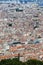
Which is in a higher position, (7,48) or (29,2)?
(7,48)

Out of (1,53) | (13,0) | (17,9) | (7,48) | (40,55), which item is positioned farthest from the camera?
(13,0)

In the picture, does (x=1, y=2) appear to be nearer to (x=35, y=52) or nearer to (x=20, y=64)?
(x=35, y=52)

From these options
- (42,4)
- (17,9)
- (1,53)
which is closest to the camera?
(1,53)

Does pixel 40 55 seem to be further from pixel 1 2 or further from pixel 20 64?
pixel 1 2

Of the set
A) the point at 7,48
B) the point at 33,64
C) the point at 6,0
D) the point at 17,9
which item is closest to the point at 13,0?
the point at 6,0

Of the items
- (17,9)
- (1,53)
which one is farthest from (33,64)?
(17,9)

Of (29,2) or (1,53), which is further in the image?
(29,2)

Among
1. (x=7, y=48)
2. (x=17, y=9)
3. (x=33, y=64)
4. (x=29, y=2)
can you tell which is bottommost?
(x=29, y=2)

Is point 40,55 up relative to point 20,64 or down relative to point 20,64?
down

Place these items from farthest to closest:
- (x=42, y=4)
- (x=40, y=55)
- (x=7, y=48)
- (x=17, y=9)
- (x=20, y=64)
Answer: (x=42, y=4) → (x=17, y=9) → (x=7, y=48) → (x=40, y=55) → (x=20, y=64)
